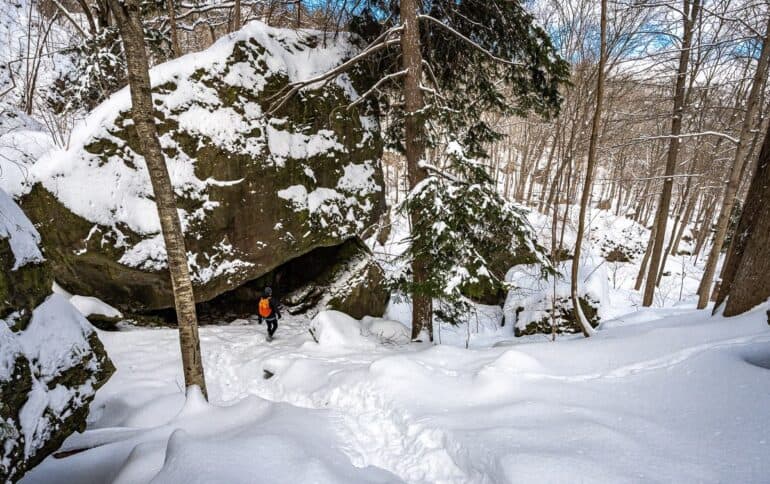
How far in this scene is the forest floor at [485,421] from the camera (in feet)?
7.47

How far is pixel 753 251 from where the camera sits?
10.9 ft

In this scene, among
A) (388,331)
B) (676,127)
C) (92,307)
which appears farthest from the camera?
(676,127)

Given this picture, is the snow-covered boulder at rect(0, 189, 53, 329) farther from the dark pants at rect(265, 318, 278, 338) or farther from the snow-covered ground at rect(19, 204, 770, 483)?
the dark pants at rect(265, 318, 278, 338)

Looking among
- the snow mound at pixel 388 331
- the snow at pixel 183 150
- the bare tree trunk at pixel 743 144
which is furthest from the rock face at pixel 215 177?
the bare tree trunk at pixel 743 144

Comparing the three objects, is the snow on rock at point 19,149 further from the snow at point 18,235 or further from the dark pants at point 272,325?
the dark pants at point 272,325

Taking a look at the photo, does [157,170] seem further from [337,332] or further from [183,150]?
[337,332]

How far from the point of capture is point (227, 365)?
6.17m

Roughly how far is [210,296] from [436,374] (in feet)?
17.9

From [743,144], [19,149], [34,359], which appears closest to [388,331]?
[34,359]

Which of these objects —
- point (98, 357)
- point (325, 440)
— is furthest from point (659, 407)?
point (98, 357)

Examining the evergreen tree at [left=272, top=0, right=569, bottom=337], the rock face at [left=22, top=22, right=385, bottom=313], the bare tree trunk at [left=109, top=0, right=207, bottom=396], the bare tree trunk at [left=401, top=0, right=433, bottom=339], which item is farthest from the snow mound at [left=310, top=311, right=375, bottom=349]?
the bare tree trunk at [left=109, top=0, right=207, bottom=396]

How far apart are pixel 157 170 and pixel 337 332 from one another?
4.43 metres

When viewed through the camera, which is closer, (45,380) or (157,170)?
(45,380)

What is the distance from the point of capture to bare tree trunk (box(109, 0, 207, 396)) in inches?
125
